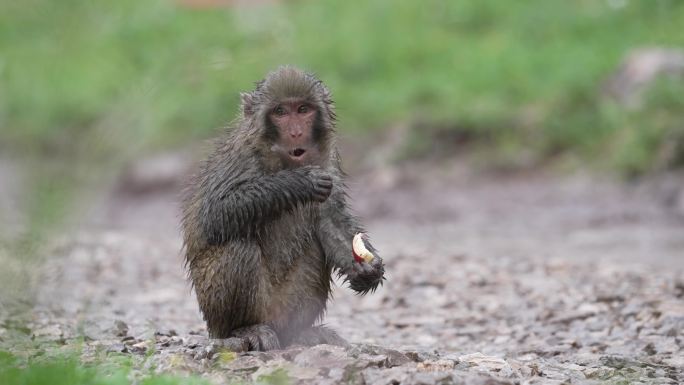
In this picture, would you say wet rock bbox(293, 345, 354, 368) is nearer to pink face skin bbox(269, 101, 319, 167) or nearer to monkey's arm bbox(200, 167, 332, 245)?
monkey's arm bbox(200, 167, 332, 245)

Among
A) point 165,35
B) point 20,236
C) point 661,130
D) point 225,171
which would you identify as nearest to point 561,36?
point 661,130

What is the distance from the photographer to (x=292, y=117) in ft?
16.5

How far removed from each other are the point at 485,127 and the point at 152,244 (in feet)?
17.3

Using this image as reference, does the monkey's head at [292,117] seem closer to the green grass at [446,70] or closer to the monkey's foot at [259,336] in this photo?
the monkey's foot at [259,336]

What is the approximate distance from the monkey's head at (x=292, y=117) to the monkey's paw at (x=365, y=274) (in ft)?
1.82

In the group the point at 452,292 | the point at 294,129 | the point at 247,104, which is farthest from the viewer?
the point at 452,292

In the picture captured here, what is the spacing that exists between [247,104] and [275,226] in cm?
65

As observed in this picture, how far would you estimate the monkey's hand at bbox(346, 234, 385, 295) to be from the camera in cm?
500

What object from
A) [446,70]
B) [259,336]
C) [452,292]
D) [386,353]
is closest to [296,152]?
[259,336]

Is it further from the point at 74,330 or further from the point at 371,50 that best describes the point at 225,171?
the point at 371,50

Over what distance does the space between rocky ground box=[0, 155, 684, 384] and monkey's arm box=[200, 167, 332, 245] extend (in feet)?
1.78

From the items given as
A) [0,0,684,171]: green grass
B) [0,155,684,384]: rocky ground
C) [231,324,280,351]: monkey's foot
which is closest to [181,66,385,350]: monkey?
[231,324,280,351]: monkey's foot

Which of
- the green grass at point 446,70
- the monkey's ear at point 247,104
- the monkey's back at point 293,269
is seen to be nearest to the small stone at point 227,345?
the monkey's back at point 293,269

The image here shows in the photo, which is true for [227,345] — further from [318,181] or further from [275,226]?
[318,181]
